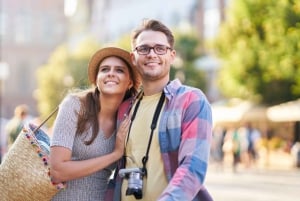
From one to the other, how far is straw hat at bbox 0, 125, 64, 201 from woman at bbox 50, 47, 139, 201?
0.22 ft

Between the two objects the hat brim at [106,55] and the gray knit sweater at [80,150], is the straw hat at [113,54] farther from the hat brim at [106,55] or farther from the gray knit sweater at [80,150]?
the gray knit sweater at [80,150]

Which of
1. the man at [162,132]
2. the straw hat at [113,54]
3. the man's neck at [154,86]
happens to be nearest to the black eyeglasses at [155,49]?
the man at [162,132]

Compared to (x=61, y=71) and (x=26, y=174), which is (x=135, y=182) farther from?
(x=61, y=71)

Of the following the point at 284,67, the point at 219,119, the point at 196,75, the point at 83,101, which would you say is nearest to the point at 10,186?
the point at 83,101

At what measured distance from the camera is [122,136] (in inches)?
172

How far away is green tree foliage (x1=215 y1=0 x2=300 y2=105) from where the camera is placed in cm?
3388

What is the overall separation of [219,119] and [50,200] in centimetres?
3628

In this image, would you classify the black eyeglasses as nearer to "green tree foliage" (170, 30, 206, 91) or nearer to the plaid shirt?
the plaid shirt

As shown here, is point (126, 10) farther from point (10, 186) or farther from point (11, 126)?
point (10, 186)

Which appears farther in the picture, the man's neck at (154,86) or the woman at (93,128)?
the woman at (93,128)

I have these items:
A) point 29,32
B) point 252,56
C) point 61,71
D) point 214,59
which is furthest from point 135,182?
point 29,32

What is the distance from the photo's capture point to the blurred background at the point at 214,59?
30.8m

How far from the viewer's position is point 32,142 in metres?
4.60

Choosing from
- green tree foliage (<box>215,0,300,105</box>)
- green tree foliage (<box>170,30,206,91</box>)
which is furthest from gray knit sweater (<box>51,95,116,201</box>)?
green tree foliage (<box>170,30,206,91</box>)
